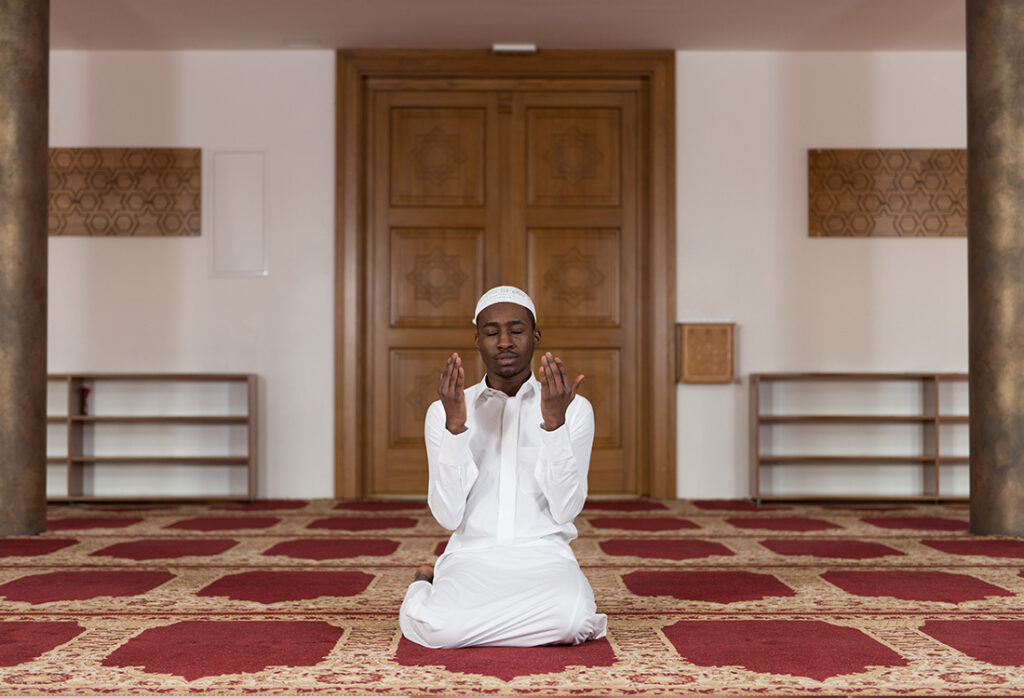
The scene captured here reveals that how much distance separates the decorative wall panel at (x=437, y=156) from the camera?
6.76m

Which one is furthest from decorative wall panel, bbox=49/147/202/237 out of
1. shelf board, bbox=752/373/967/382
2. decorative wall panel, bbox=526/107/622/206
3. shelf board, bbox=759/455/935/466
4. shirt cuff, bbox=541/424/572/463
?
shirt cuff, bbox=541/424/572/463

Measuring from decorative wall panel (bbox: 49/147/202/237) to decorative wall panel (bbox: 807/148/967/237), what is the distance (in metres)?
4.25

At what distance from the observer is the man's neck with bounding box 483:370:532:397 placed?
273cm

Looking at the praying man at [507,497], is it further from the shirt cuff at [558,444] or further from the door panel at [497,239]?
the door panel at [497,239]

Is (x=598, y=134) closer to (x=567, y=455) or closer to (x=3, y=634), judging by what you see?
(x=567, y=455)

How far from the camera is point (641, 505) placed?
6.25 metres

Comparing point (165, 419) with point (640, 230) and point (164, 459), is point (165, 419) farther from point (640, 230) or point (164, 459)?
point (640, 230)

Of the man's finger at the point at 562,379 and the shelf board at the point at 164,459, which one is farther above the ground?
the man's finger at the point at 562,379

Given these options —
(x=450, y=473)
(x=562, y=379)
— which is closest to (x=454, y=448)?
(x=450, y=473)

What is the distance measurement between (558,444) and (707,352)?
4185 mm

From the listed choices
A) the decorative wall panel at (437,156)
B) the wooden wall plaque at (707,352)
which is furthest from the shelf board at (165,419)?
the wooden wall plaque at (707,352)

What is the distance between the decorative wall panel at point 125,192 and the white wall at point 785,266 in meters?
3.37

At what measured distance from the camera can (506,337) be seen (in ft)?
8.65

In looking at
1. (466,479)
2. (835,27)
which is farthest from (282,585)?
(835,27)
